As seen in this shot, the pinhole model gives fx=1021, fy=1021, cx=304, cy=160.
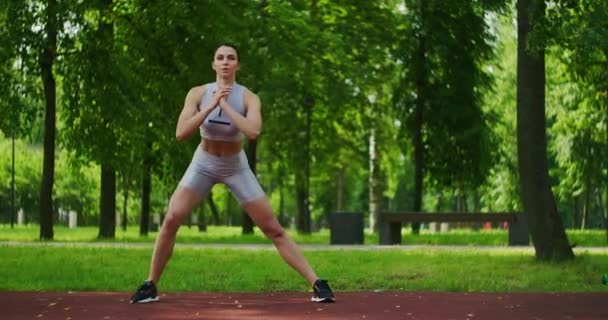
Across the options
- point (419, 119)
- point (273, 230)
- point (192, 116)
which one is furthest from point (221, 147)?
point (419, 119)

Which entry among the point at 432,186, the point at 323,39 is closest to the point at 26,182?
the point at 432,186

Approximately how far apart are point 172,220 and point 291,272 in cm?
428

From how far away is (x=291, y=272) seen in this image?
39.9 ft

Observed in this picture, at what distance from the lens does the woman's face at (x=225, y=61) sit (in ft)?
25.8

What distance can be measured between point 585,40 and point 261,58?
572 inches

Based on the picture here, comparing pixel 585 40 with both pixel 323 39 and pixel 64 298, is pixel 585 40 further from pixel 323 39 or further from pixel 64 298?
pixel 323 39

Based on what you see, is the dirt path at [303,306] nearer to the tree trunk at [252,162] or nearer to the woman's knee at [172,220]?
the woman's knee at [172,220]

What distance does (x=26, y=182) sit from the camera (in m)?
54.8

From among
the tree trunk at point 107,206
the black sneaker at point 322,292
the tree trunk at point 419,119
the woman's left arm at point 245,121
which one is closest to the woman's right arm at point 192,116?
the woman's left arm at point 245,121

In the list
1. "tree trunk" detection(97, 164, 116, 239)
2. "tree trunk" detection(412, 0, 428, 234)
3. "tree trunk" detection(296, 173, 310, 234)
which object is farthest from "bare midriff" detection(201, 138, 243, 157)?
"tree trunk" detection(296, 173, 310, 234)

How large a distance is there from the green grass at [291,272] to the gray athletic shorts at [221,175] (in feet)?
7.56

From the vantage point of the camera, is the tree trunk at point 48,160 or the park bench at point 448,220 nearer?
the park bench at point 448,220

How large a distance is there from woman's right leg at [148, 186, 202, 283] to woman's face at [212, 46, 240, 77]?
98cm

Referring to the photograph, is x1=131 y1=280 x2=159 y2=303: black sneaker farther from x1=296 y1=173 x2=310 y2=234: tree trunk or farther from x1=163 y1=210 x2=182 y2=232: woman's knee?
x1=296 y1=173 x2=310 y2=234: tree trunk
